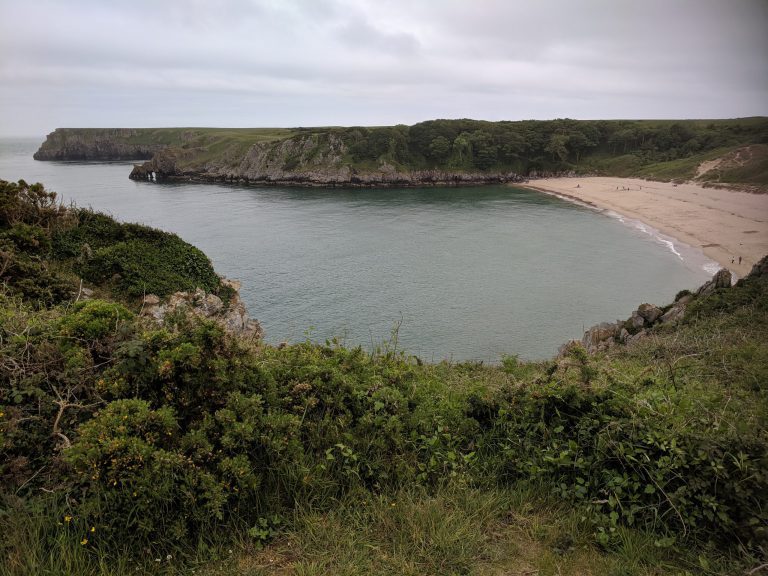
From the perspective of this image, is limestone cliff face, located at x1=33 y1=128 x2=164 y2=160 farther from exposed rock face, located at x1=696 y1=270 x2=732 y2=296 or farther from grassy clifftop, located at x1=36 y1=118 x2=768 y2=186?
exposed rock face, located at x1=696 y1=270 x2=732 y2=296

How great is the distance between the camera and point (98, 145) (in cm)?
15275

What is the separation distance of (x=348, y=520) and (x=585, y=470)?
2.64 meters

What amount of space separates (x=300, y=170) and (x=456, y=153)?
34631mm

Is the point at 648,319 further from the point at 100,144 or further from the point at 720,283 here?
the point at 100,144

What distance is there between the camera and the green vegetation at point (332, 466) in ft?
12.5

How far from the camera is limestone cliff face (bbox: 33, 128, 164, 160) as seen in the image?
14802 cm

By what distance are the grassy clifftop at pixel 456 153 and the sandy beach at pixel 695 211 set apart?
1273 cm

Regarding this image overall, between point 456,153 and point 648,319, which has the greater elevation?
point 456,153

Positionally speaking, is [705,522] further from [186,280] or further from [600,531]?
[186,280]

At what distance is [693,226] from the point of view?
166ft

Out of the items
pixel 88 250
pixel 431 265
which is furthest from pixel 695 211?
pixel 88 250

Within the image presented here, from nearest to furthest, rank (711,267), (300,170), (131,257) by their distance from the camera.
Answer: (131,257), (711,267), (300,170)

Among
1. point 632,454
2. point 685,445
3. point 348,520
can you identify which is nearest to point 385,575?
point 348,520

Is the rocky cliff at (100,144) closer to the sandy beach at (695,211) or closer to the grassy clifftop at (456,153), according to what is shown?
the grassy clifftop at (456,153)
